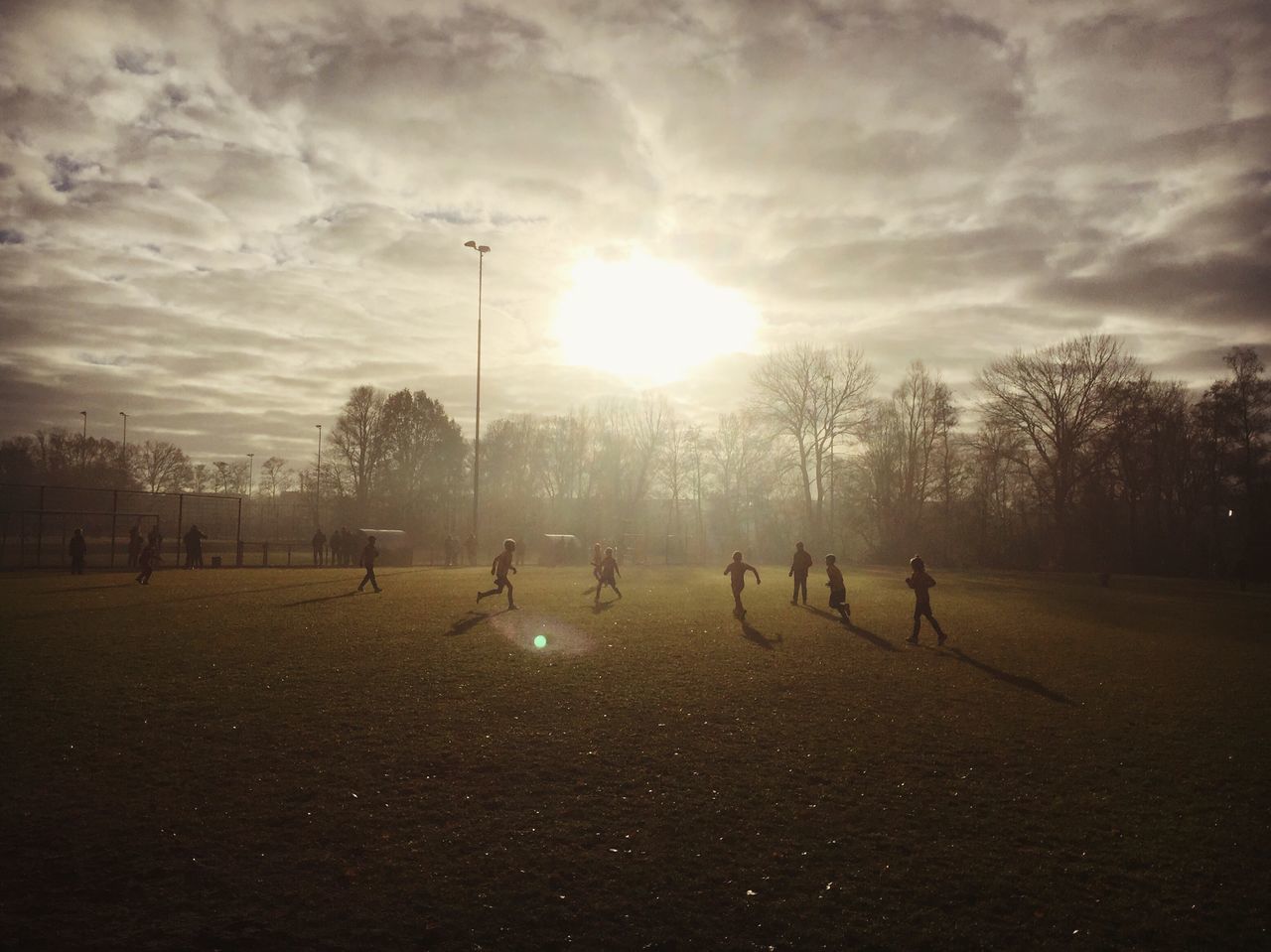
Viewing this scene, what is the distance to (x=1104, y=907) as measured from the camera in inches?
241

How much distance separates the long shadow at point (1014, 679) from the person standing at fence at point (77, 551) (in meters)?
32.5

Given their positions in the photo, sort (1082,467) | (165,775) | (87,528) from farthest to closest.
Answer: (1082,467), (87,528), (165,775)

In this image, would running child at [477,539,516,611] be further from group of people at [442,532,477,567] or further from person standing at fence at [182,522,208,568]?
group of people at [442,532,477,567]

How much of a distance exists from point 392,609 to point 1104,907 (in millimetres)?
19017

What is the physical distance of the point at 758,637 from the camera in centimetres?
1864

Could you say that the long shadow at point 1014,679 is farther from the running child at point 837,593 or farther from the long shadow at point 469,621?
the long shadow at point 469,621

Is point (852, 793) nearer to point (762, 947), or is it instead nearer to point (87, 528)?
point (762, 947)

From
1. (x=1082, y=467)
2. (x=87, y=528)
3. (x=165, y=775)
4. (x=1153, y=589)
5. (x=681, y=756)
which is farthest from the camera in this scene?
(x=1082, y=467)

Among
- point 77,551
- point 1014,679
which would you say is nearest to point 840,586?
point 1014,679

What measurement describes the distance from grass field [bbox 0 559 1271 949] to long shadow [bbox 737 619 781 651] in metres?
1.39

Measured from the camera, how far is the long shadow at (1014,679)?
13.0 m

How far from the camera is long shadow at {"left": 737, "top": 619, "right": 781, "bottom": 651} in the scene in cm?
1758

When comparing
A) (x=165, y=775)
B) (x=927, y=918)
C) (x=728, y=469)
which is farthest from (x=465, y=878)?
(x=728, y=469)

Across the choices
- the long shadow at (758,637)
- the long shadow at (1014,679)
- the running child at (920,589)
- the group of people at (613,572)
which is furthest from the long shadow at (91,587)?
the long shadow at (1014,679)
